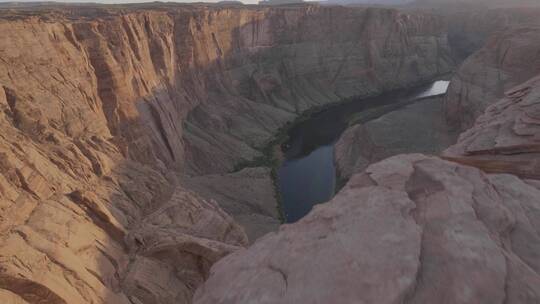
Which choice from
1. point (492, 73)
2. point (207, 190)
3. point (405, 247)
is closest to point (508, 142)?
point (405, 247)

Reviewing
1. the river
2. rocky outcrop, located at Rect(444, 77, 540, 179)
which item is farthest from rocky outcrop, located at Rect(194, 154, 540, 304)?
the river

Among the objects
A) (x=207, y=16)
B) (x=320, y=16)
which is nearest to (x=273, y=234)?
(x=207, y=16)

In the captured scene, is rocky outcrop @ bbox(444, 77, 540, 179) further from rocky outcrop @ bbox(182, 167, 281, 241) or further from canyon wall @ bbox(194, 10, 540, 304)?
rocky outcrop @ bbox(182, 167, 281, 241)

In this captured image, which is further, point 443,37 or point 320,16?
point 443,37

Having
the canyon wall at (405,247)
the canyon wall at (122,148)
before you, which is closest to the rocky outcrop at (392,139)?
the canyon wall at (122,148)

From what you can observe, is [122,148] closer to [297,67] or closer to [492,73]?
[492,73]

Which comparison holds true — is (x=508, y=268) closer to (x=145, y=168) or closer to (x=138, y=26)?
(x=145, y=168)

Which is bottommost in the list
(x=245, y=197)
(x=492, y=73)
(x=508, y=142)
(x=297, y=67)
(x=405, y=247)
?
(x=245, y=197)
